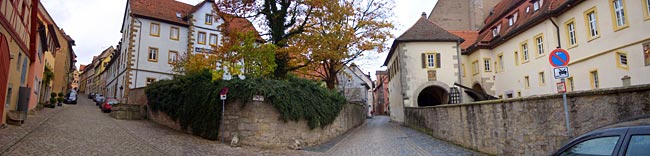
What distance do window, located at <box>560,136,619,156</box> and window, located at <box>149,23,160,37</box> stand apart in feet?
118

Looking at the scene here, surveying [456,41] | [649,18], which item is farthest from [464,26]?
[649,18]

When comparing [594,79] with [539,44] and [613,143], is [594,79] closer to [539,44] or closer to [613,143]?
[539,44]

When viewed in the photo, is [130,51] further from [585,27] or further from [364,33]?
[585,27]

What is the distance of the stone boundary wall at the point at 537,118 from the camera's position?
21.5 ft

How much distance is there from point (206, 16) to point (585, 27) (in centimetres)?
3117

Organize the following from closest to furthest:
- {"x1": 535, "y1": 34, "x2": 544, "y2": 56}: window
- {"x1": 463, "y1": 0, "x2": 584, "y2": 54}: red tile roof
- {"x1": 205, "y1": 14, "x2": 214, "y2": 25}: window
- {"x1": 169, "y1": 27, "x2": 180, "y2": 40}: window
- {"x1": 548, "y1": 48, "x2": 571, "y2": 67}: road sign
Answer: {"x1": 548, "y1": 48, "x2": 571, "y2": 67}: road sign
{"x1": 463, "y1": 0, "x2": 584, "y2": 54}: red tile roof
{"x1": 535, "y1": 34, "x2": 544, "y2": 56}: window
{"x1": 169, "y1": 27, "x2": 180, "y2": 40}: window
{"x1": 205, "y1": 14, "x2": 214, "y2": 25}: window

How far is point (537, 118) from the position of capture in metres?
8.59

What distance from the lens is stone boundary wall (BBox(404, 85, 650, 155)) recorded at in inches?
259

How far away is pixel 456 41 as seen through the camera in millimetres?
29891

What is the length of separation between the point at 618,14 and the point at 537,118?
12608 mm

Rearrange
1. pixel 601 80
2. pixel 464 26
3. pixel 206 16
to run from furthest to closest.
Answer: pixel 464 26, pixel 206 16, pixel 601 80

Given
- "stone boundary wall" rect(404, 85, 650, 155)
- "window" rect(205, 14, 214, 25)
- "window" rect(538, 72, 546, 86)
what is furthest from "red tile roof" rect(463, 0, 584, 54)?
"window" rect(205, 14, 214, 25)

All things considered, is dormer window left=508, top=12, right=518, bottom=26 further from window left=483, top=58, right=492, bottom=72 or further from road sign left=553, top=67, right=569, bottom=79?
road sign left=553, top=67, right=569, bottom=79

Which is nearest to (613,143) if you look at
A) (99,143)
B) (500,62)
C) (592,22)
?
(99,143)
